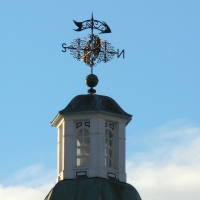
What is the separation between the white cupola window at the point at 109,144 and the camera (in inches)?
1797

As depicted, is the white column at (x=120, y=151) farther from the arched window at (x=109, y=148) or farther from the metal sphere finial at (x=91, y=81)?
the metal sphere finial at (x=91, y=81)

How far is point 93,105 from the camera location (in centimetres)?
4594

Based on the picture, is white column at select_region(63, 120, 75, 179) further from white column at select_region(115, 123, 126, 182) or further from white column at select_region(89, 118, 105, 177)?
white column at select_region(115, 123, 126, 182)

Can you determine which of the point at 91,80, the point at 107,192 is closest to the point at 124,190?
the point at 107,192

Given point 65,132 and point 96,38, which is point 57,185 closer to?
point 65,132

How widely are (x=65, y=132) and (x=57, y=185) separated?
87.1 inches

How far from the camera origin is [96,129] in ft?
149

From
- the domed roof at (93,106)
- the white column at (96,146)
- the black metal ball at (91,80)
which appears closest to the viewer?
the white column at (96,146)

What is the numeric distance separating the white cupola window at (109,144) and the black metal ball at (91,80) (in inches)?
72.5

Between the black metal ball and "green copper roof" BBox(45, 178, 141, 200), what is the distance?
13.5ft

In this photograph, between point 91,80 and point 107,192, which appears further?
point 91,80

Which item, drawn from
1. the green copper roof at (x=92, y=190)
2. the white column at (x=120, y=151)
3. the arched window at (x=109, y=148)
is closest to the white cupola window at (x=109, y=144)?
the arched window at (x=109, y=148)

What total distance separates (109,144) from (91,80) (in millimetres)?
2646

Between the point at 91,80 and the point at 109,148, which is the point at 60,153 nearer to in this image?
the point at 109,148
